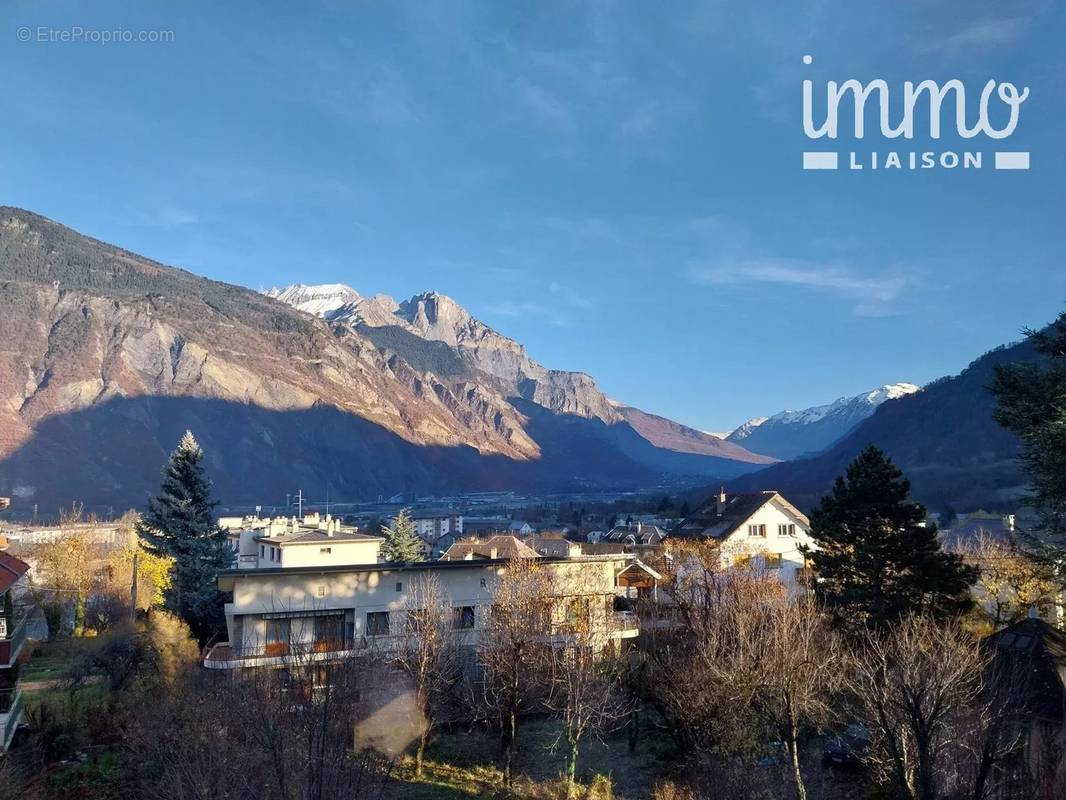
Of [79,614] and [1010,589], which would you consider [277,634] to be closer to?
[79,614]

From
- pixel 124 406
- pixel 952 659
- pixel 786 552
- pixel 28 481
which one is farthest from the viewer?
pixel 124 406

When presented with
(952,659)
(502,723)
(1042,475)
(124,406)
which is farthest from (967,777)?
(124,406)

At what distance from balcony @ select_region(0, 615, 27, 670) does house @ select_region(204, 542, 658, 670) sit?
21.4 ft

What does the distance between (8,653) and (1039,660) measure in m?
32.3

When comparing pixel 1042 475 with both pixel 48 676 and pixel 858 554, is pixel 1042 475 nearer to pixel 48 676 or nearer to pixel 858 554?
pixel 858 554

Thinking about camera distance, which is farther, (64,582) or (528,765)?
(64,582)

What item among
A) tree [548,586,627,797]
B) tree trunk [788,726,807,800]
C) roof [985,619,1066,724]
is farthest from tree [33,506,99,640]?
roof [985,619,1066,724]

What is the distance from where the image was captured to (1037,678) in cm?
2189

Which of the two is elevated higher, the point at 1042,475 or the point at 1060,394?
the point at 1060,394

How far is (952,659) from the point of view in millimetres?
16422

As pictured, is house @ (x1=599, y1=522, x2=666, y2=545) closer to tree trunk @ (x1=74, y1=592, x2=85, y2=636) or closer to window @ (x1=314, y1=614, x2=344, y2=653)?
tree trunk @ (x1=74, y1=592, x2=85, y2=636)

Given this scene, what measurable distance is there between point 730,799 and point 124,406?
199317 mm

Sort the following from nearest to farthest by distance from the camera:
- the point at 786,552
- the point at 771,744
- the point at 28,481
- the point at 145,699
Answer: the point at 771,744 → the point at 145,699 → the point at 786,552 → the point at 28,481

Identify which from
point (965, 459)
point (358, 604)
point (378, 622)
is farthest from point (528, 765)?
point (965, 459)
